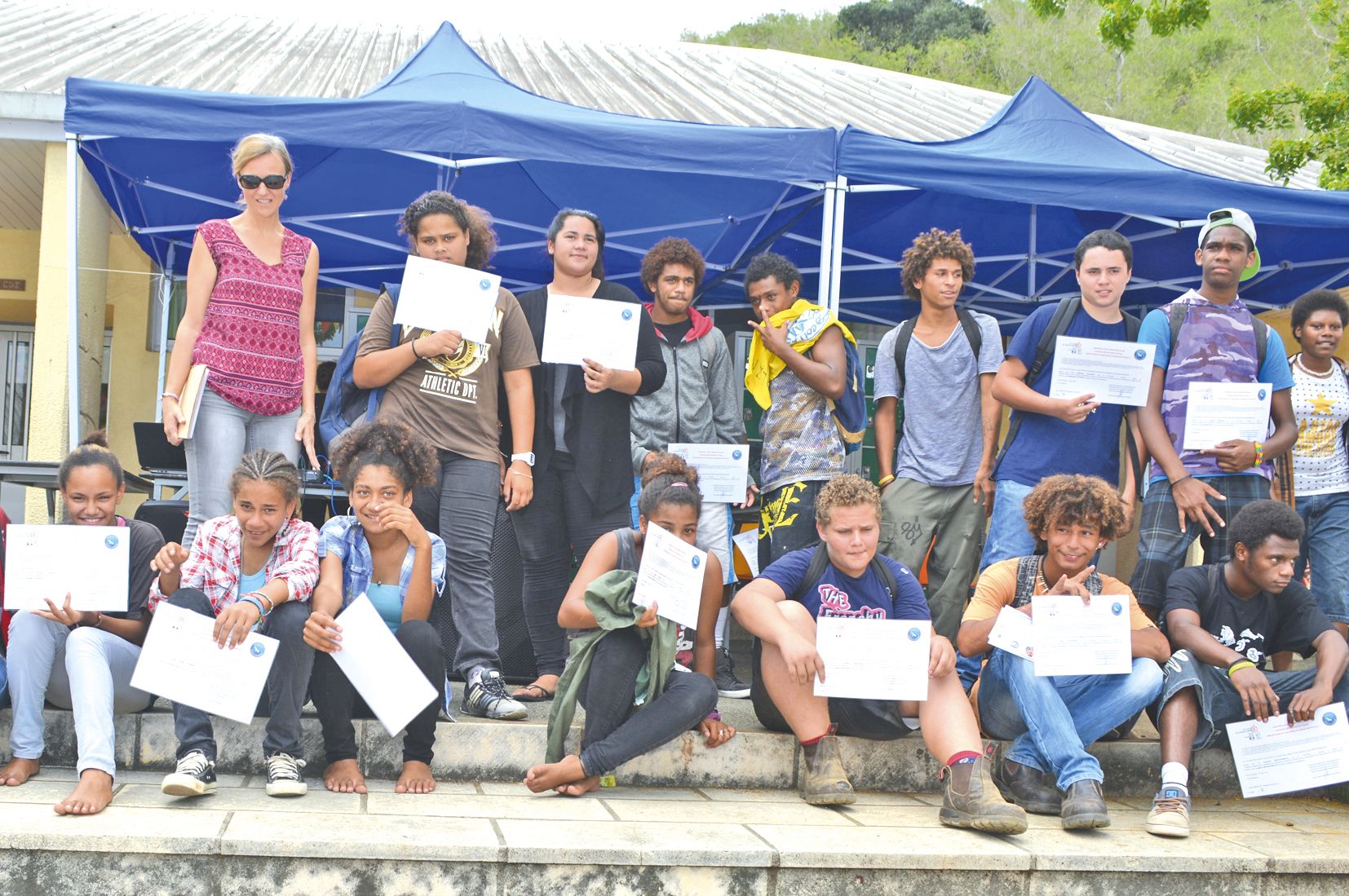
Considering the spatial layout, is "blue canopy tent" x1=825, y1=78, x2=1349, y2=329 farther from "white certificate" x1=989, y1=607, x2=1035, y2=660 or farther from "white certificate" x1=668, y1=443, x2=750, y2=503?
"white certificate" x1=989, y1=607, x2=1035, y2=660

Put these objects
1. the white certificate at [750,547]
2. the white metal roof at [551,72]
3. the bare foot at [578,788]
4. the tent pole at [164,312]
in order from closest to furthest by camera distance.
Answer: the bare foot at [578,788]
the white certificate at [750,547]
the tent pole at [164,312]
the white metal roof at [551,72]

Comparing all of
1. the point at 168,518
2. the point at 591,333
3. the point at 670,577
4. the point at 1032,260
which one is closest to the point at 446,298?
the point at 591,333

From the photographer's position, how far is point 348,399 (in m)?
5.05

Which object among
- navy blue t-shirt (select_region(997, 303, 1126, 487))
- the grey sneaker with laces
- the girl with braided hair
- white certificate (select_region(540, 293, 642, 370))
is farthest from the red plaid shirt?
navy blue t-shirt (select_region(997, 303, 1126, 487))

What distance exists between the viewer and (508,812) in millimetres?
3848

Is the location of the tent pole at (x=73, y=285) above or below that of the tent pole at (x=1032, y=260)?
below

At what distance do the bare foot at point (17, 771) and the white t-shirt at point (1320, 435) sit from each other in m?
5.01

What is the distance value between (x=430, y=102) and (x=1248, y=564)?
12.8ft

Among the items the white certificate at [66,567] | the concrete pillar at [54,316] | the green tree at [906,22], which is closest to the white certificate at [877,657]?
the white certificate at [66,567]

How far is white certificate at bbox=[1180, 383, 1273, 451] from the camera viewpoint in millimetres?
4859

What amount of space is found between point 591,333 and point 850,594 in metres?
1.52

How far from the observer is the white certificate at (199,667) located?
3785 millimetres

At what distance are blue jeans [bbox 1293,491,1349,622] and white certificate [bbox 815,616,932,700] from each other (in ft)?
6.32

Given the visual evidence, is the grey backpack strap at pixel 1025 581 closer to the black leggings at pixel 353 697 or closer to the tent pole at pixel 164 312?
the black leggings at pixel 353 697
